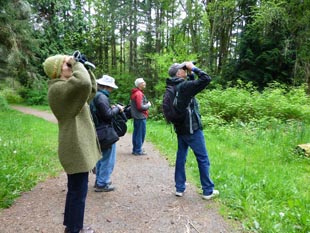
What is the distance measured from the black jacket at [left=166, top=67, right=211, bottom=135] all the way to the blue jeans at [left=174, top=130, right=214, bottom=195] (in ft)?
0.41

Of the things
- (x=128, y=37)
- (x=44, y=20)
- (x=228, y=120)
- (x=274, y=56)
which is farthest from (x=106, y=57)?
(x=228, y=120)

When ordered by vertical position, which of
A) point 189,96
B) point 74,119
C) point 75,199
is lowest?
point 75,199

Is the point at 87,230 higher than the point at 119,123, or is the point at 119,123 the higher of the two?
the point at 119,123

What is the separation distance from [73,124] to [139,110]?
4470mm

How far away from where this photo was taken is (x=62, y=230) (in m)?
3.73

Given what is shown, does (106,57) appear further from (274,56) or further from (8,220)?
(8,220)

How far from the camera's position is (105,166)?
5.09 meters

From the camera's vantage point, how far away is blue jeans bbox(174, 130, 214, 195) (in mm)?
4508

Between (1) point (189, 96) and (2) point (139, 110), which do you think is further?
(2) point (139, 110)

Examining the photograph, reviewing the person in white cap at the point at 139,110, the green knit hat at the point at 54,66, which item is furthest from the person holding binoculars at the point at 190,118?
the person in white cap at the point at 139,110

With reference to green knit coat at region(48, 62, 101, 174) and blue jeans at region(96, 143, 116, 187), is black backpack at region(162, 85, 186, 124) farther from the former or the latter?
green knit coat at region(48, 62, 101, 174)

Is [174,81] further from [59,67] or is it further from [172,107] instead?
[59,67]

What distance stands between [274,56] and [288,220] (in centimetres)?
1772

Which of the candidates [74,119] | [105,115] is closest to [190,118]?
[105,115]
